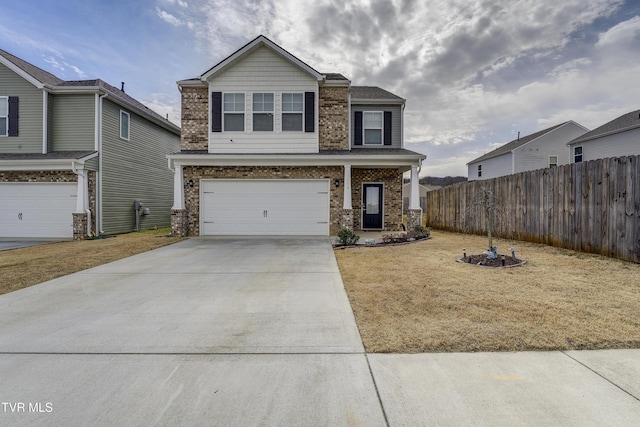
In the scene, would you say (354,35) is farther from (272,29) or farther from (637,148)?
(637,148)

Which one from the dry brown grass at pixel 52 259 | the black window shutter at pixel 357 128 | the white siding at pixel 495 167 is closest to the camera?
the dry brown grass at pixel 52 259

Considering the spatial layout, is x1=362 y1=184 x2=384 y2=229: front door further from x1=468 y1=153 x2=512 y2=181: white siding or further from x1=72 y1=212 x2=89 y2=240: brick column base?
x1=468 y1=153 x2=512 y2=181: white siding

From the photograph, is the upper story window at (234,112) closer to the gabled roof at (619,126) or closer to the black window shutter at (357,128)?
the black window shutter at (357,128)

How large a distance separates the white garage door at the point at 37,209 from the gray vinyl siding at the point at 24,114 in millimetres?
1502

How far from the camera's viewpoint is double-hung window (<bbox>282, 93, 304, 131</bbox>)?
1195cm

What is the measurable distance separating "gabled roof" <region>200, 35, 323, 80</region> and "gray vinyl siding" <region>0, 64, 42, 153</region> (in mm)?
6641

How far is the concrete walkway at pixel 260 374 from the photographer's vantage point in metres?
2.05

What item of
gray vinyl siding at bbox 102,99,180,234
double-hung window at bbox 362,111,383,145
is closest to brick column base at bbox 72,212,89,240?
gray vinyl siding at bbox 102,99,180,234

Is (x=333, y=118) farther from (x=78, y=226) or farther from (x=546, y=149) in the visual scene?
(x=546, y=149)

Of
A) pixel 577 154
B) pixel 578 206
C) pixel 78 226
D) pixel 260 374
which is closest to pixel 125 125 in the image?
pixel 78 226

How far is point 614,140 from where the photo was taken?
1593 centimetres

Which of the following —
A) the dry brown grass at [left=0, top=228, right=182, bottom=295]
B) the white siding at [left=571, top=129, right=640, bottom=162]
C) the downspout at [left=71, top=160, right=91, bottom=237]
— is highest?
the white siding at [left=571, top=129, right=640, bottom=162]

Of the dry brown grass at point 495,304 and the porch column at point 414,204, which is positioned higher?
the porch column at point 414,204

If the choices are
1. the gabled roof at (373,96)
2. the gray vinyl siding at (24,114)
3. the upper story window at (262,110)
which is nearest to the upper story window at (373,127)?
the gabled roof at (373,96)
